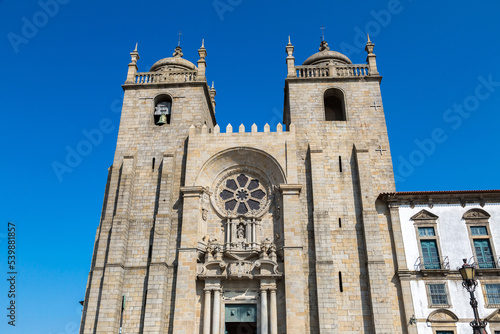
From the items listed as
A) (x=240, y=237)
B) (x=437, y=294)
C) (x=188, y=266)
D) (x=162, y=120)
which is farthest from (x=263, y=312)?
(x=162, y=120)

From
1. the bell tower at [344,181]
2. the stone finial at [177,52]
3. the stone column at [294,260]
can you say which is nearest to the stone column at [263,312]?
the stone column at [294,260]

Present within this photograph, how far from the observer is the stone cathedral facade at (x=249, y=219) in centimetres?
2175

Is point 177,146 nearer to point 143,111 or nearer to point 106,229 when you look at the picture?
point 143,111

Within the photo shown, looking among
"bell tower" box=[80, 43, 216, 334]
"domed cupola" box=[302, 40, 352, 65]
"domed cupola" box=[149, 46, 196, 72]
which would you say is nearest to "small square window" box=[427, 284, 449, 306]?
"bell tower" box=[80, 43, 216, 334]

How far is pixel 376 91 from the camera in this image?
92.4ft

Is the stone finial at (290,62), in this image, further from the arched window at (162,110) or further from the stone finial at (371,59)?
the arched window at (162,110)

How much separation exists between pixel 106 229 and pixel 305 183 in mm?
11454

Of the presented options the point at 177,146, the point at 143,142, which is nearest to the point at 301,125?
the point at 177,146

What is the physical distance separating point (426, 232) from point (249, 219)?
9.36 metres

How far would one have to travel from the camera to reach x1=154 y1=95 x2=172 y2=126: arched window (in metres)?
28.4

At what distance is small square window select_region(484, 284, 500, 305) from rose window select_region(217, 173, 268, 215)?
472 inches

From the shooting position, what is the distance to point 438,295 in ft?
69.4

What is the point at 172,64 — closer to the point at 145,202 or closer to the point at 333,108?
the point at 145,202

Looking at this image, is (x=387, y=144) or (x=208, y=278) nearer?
(x=208, y=278)
